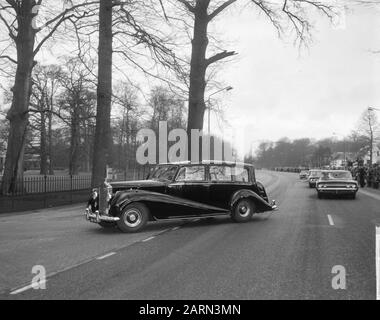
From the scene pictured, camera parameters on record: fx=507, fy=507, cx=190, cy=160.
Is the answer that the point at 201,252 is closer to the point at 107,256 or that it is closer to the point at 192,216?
the point at 107,256

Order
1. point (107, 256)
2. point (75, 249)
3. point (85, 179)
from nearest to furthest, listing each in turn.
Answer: point (107, 256) < point (75, 249) < point (85, 179)

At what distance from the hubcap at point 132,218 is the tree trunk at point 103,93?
8970mm

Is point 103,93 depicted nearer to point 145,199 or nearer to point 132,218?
point 145,199

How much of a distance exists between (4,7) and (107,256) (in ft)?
67.1

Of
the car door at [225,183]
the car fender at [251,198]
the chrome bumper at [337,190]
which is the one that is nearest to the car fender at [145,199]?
the car door at [225,183]

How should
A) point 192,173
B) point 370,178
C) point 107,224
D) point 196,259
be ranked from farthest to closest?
point 370,178 → point 192,173 → point 107,224 → point 196,259

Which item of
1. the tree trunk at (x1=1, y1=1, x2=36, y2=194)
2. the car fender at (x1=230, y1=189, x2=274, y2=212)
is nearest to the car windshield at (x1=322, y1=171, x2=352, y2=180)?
the car fender at (x1=230, y1=189, x2=274, y2=212)

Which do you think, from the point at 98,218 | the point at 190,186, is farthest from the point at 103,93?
the point at 98,218

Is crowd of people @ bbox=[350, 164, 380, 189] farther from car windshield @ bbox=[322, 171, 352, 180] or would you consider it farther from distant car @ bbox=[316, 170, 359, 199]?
distant car @ bbox=[316, 170, 359, 199]

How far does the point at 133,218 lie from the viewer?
12.3 metres

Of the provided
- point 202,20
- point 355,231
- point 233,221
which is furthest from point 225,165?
point 202,20

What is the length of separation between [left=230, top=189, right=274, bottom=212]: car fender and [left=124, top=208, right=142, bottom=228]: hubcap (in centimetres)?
293

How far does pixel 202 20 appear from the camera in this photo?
1094 inches

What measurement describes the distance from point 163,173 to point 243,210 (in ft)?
8.23
